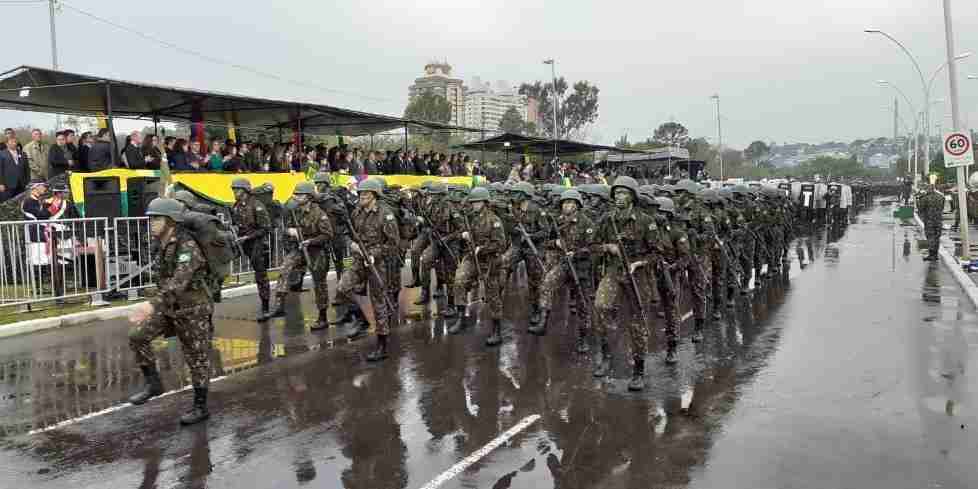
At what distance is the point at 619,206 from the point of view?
25.9 ft

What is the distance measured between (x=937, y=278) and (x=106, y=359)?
15207 millimetres

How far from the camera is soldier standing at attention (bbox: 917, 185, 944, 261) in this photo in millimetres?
17578

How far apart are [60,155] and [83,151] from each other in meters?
0.39

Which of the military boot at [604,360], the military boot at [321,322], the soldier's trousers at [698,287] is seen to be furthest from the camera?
the military boot at [321,322]

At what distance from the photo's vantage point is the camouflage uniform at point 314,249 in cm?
1014

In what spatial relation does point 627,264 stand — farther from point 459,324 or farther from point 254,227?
point 254,227

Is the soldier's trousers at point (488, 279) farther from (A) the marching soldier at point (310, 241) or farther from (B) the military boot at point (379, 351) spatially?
(A) the marching soldier at point (310, 241)

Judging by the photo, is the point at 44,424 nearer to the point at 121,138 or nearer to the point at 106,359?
the point at 106,359

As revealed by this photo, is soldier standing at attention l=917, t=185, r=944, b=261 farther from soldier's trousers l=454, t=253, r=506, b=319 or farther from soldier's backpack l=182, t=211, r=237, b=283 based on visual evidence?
soldier's backpack l=182, t=211, r=237, b=283

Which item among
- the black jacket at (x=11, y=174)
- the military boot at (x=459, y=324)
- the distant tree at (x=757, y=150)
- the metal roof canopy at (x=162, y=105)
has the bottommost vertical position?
the military boot at (x=459, y=324)

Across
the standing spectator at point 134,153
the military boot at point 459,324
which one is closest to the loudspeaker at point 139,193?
the standing spectator at point 134,153

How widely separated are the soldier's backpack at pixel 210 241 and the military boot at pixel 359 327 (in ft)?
10.7

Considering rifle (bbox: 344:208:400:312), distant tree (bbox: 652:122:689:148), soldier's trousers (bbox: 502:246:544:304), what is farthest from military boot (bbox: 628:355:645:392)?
distant tree (bbox: 652:122:689:148)

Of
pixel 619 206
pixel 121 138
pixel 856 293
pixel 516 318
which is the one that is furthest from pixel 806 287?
pixel 121 138
